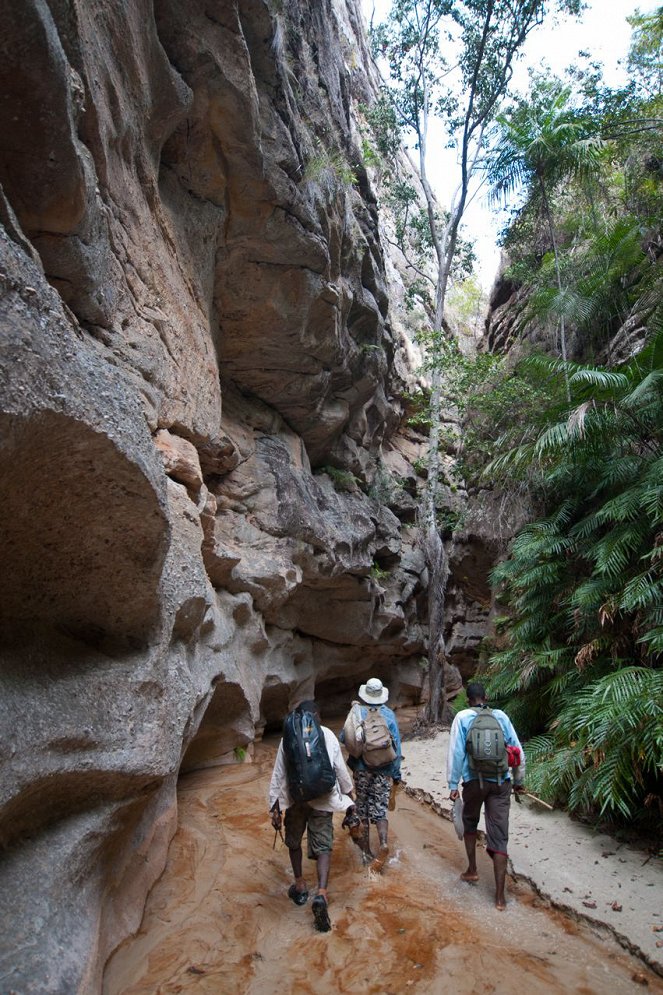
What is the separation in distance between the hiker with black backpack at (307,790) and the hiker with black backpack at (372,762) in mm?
745

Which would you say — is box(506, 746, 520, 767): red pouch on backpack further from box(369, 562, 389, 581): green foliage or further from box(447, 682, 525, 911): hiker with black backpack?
box(369, 562, 389, 581): green foliage

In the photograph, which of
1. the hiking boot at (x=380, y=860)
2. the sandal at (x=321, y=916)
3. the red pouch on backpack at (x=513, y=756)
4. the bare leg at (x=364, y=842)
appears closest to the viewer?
the sandal at (x=321, y=916)

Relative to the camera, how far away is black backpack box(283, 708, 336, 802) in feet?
13.4

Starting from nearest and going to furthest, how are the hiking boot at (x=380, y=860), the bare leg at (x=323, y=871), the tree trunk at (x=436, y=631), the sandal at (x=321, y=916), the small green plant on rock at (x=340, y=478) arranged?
the sandal at (x=321, y=916) → the bare leg at (x=323, y=871) → the hiking boot at (x=380, y=860) → the tree trunk at (x=436, y=631) → the small green plant on rock at (x=340, y=478)

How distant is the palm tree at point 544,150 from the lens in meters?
10.5

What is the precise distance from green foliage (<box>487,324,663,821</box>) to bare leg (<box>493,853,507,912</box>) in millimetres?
1268

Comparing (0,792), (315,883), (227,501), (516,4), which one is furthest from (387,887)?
(516,4)

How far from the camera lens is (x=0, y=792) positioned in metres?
2.31

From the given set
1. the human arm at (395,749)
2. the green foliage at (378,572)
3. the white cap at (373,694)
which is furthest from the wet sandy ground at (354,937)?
the green foliage at (378,572)

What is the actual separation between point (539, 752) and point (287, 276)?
6.88m

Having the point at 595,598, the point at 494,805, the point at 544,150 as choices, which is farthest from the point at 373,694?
the point at 544,150

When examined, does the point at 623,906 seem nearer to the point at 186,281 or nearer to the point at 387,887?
the point at 387,887

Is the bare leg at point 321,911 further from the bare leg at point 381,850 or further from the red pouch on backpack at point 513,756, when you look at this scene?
the red pouch on backpack at point 513,756

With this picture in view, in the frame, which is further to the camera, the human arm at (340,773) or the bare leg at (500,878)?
the human arm at (340,773)
